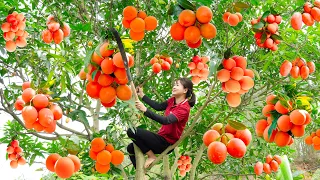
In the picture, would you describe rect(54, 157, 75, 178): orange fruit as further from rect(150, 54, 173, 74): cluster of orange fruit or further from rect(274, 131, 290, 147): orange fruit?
rect(150, 54, 173, 74): cluster of orange fruit

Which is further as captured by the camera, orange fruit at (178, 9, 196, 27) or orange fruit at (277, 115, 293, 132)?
orange fruit at (277, 115, 293, 132)

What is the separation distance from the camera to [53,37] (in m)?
1.60

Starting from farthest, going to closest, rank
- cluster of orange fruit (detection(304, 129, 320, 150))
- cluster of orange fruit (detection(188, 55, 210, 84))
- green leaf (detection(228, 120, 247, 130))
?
cluster of orange fruit (detection(188, 55, 210, 84))
cluster of orange fruit (detection(304, 129, 320, 150))
green leaf (detection(228, 120, 247, 130))

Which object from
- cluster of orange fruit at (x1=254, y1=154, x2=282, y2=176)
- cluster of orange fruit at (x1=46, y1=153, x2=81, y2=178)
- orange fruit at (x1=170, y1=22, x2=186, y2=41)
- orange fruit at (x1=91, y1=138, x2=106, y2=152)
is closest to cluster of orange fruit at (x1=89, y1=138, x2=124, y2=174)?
orange fruit at (x1=91, y1=138, x2=106, y2=152)

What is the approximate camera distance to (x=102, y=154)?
1634 millimetres

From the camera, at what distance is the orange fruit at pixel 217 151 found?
1015mm

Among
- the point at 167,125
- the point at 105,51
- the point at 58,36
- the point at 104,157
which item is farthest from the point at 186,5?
the point at 167,125

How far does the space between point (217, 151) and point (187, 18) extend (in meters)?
0.41

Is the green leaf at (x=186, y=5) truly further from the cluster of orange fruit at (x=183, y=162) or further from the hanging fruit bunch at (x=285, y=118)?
the cluster of orange fruit at (x=183, y=162)

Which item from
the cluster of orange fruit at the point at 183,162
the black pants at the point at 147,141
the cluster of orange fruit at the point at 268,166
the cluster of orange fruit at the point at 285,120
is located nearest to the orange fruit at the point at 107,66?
the cluster of orange fruit at the point at 285,120

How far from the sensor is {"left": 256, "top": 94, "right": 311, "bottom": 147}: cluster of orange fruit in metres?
1.18

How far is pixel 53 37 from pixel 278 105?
3.48 ft

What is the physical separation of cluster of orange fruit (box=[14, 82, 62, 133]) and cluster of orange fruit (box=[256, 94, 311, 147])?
786mm

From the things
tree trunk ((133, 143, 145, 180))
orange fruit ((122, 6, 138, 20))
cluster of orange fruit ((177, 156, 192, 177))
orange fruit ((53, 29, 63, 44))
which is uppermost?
orange fruit ((53, 29, 63, 44))
